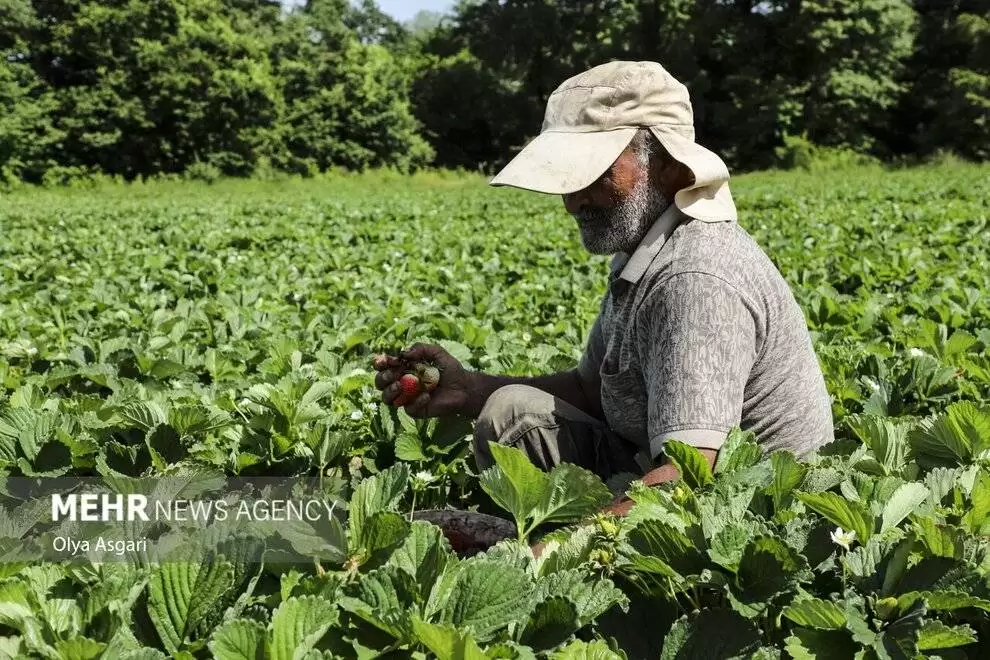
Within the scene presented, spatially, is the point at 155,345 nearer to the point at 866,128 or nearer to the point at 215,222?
the point at 215,222

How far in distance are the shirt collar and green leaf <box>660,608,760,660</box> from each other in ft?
3.68

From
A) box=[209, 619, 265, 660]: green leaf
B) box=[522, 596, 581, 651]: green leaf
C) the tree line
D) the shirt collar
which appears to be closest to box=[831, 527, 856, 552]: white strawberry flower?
box=[522, 596, 581, 651]: green leaf

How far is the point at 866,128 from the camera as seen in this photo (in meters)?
42.8

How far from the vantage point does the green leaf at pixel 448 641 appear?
1.04 metres

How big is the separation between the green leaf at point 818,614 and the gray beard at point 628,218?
1.25 metres

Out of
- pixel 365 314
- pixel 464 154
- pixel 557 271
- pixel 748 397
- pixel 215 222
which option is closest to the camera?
pixel 748 397

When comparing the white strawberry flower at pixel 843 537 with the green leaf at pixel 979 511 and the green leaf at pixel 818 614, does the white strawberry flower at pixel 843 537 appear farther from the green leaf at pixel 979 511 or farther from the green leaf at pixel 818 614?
the green leaf at pixel 979 511

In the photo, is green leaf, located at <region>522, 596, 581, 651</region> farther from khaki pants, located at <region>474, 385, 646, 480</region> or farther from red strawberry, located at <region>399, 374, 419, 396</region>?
red strawberry, located at <region>399, 374, 419, 396</region>

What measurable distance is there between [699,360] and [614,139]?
0.58 metres

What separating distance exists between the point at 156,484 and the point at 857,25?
138 feet

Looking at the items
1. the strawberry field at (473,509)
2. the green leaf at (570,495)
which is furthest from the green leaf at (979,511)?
the green leaf at (570,495)

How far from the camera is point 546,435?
8.46ft

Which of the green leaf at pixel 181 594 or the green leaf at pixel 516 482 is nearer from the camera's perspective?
the green leaf at pixel 181 594

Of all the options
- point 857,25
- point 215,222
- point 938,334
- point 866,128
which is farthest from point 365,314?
point 866,128
